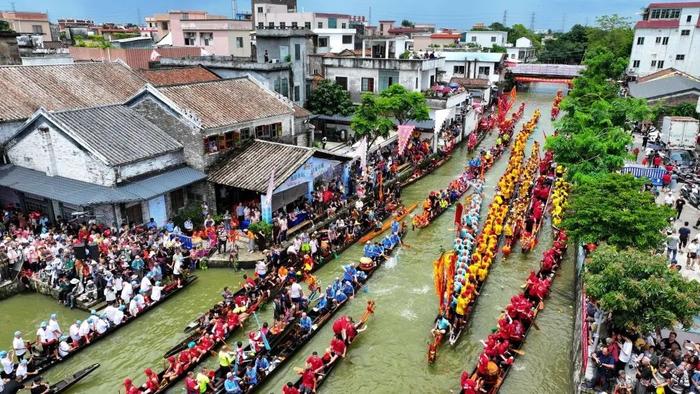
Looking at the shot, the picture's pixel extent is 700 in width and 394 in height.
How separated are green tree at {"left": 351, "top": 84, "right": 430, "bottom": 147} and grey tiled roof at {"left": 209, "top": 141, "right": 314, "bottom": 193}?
9.58m

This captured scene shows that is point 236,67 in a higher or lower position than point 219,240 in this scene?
higher

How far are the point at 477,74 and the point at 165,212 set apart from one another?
51.5 meters

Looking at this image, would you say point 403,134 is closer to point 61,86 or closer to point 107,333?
point 61,86

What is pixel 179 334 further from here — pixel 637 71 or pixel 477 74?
pixel 637 71

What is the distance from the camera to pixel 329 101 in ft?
129

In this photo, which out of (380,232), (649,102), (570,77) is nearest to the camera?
(380,232)

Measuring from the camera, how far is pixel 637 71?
213 ft

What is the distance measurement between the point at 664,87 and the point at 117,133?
149ft

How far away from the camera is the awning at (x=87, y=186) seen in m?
20.8

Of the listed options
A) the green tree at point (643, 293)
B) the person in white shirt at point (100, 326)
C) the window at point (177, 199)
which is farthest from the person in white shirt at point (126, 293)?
the green tree at point (643, 293)

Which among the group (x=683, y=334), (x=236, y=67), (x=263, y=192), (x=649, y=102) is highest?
(x=236, y=67)

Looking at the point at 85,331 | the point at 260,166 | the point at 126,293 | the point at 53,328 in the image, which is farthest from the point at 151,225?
the point at 53,328

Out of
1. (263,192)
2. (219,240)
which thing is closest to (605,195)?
(263,192)

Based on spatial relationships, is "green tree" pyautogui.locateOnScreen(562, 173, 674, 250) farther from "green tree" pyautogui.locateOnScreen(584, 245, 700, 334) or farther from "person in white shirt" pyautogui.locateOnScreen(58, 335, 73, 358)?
"person in white shirt" pyautogui.locateOnScreen(58, 335, 73, 358)
